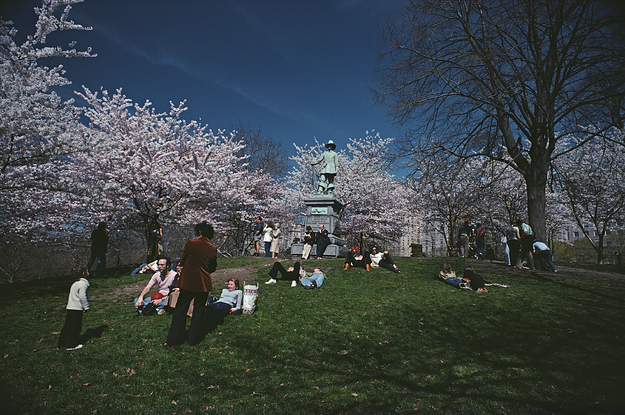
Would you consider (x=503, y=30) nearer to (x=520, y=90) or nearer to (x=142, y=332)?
(x=520, y=90)

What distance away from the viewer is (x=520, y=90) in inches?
405

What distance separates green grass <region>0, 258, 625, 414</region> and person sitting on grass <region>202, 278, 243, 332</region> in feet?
0.88

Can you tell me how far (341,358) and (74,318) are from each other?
13.8ft

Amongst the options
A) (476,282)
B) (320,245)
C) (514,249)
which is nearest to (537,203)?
(514,249)

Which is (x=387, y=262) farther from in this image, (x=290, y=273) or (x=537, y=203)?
(x=537, y=203)

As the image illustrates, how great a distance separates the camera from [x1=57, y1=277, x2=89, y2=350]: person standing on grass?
494cm

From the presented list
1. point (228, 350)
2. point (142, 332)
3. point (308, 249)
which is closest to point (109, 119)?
point (308, 249)

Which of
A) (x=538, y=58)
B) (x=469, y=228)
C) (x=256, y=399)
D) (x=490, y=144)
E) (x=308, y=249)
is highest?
(x=538, y=58)

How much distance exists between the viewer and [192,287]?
503 cm

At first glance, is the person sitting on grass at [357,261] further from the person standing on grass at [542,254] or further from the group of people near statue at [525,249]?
the person standing on grass at [542,254]

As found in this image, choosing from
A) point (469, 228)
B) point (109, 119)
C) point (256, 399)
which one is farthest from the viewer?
point (469, 228)

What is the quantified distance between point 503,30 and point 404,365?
10.3 m

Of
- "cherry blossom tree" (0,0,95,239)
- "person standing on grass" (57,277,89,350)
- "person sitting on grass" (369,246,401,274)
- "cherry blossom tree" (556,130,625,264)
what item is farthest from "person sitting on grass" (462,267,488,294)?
"cherry blossom tree" (556,130,625,264)

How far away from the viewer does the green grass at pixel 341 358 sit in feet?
11.9
